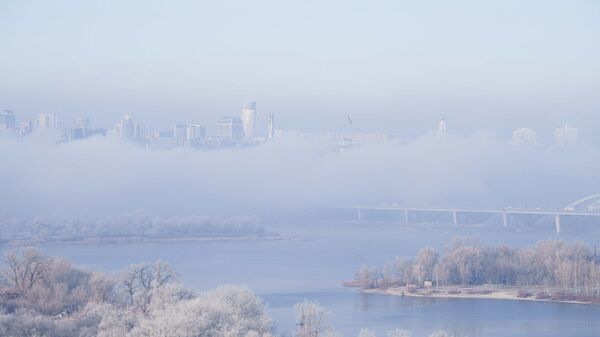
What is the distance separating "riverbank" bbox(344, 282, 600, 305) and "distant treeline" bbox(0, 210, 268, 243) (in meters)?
9.08

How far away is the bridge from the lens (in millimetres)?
24328

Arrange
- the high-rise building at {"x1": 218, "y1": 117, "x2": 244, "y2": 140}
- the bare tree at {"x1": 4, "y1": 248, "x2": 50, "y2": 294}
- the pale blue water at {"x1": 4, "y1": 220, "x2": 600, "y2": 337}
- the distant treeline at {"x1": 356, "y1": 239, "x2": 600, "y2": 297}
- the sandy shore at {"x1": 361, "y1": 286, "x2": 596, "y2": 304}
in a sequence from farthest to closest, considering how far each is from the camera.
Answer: the high-rise building at {"x1": 218, "y1": 117, "x2": 244, "y2": 140}, the distant treeline at {"x1": 356, "y1": 239, "x2": 600, "y2": 297}, the sandy shore at {"x1": 361, "y1": 286, "x2": 596, "y2": 304}, the pale blue water at {"x1": 4, "y1": 220, "x2": 600, "y2": 337}, the bare tree at {"x1": 4, "y1": 248, "x2": 50, "y2": 294}

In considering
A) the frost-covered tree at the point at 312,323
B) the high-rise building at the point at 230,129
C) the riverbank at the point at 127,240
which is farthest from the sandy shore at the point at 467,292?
the high-rise building at the point at 230,129

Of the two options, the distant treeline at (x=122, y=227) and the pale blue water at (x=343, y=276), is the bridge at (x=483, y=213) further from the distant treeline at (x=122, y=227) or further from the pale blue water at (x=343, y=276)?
the distant treeline at (x=122, y=227)

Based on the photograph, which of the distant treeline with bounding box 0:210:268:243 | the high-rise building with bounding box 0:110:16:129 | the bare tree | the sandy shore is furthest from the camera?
the high-rise building with bounding box 0:110:16:129

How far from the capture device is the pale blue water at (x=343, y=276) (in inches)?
429

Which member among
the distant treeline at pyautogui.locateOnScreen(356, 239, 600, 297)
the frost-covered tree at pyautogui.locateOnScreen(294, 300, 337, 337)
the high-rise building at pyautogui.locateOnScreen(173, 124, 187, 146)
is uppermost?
the high-rise building at pyautogui.locateOnScreen(173, 124, 187, 146)

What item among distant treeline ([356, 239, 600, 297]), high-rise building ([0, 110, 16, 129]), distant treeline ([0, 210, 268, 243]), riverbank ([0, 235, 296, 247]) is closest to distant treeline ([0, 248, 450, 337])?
distant treeline ([356, 239, 600, 297])

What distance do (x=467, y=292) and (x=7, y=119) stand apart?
2576cm

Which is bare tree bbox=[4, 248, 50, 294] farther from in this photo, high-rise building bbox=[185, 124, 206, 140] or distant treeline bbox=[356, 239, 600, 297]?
high-rise building bbox=[185, 124, 206, 140]

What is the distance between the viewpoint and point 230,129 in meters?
40.3

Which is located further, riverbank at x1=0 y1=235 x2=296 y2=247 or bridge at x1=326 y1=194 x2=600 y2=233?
bridge at x1=326 y1=194 x2=600 y2=233

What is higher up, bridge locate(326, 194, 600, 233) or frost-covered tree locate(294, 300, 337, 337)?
bridge locate(326, 194, 600, 233)

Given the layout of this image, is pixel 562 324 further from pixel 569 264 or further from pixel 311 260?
pixel 311 260
